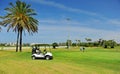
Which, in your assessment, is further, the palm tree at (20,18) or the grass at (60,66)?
the palm tree at (20,18)

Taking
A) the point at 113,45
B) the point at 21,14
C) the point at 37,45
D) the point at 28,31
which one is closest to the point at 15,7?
the point at 21,14

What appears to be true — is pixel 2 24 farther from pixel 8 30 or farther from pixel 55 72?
pixel 55 72

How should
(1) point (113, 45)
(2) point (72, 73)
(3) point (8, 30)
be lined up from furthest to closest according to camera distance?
(1) point (113, 45) → (3) point (8, 30) → (2) point (72, 73)

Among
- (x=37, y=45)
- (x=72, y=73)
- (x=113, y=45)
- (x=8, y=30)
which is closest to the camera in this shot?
(x=72, y=73)

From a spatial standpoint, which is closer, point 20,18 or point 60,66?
point 60,66

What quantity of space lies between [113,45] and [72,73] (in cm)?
11779

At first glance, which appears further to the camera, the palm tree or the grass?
the palm tree

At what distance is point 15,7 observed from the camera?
65.6m

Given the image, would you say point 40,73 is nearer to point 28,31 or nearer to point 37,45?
point 37,45

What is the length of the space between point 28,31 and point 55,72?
1702 inches

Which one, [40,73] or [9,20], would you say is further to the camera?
[9,20]

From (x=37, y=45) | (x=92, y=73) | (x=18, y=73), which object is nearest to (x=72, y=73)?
(x=92, y=73)

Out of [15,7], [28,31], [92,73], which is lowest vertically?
[92,73]

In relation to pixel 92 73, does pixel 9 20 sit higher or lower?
higher
